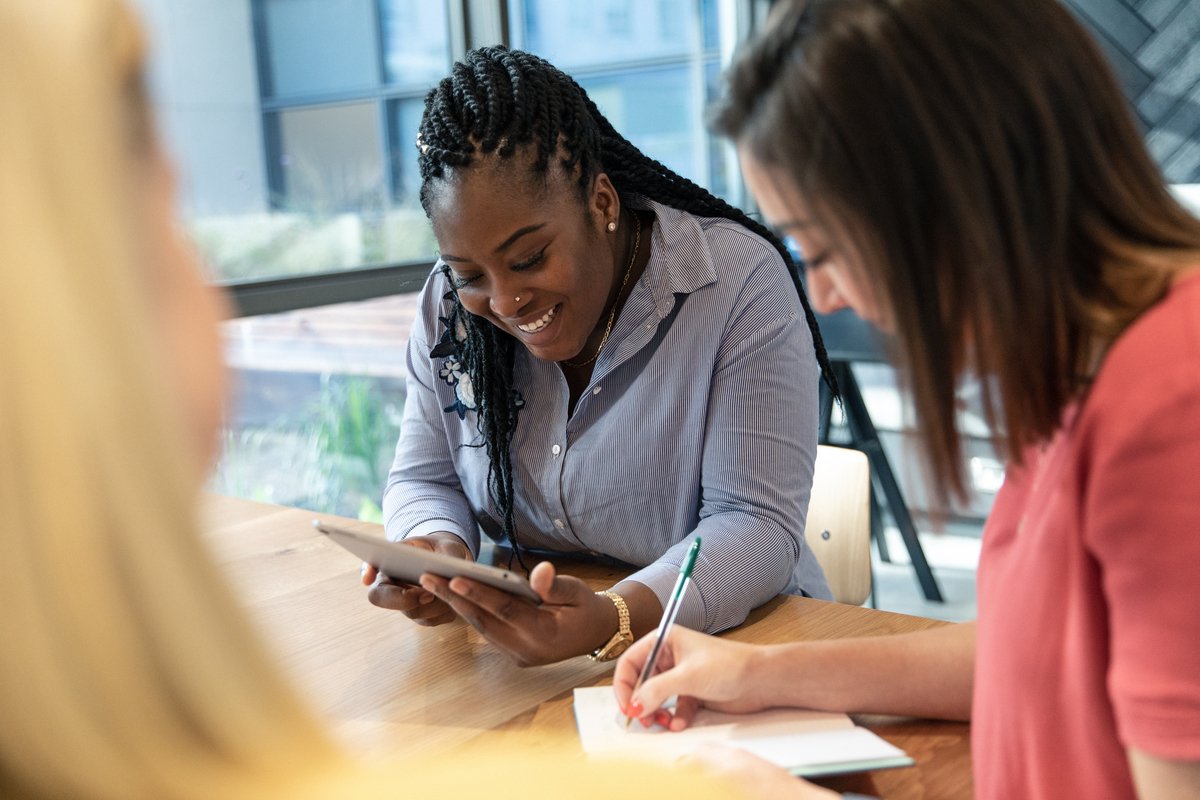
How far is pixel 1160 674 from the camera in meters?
0.71

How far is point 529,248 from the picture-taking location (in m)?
1.55

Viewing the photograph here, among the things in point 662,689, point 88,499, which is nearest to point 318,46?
point 662,689

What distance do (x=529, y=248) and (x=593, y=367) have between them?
27 cm

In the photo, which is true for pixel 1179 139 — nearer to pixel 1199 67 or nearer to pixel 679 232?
pixel 1199 67

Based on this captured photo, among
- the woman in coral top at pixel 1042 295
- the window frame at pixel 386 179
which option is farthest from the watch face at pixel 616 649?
the window frame at pixel 386 179

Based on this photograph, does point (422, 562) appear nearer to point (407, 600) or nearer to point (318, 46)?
point (407, 600)

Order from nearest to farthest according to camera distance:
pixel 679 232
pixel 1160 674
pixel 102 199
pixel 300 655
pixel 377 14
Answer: pixel 102 199
pixel 1160 674
pixel 300 655
pixel 679 232
pixel 377 14

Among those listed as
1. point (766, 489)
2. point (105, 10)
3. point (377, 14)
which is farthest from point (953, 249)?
point (377, 14)

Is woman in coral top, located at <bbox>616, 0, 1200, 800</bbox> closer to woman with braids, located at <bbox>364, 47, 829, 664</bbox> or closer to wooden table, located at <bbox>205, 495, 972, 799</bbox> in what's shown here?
wooden table, located at <bbox>205, 495, 972, 799</bbox>

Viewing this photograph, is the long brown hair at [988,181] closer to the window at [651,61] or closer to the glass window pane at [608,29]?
the glass window pane at [608,29]

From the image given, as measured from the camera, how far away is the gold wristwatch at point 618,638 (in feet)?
4.31

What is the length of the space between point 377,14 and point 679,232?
172 cm

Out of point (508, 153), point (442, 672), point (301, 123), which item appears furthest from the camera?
point (301, 123)

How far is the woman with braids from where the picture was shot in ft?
5.02
